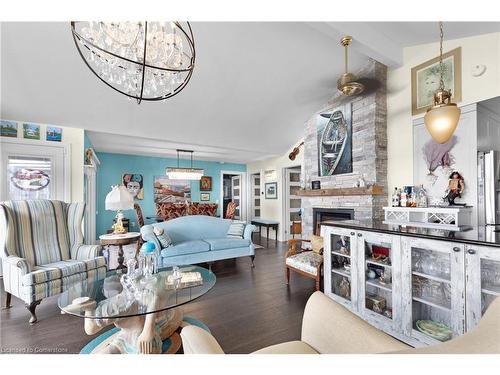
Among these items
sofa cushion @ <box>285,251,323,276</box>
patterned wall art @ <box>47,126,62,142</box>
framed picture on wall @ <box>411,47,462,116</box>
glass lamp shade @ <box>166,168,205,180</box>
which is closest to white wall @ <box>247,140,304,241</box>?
glass lamp shade @ <box>166,168,205,180</box>

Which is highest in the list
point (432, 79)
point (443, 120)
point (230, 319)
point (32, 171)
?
point (432, 79)

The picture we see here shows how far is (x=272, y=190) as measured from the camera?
6246mm

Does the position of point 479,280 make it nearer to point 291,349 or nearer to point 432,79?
point 291,349

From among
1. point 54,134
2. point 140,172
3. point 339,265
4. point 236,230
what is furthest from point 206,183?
point 339,265

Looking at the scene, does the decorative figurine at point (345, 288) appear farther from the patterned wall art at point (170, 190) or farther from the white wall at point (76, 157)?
the patterned wall art at point (170, 190)

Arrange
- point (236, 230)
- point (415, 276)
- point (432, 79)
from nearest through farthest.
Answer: point (415, 276), point (432, 79), point (236, 230)

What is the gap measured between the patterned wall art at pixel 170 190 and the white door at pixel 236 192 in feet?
5.33

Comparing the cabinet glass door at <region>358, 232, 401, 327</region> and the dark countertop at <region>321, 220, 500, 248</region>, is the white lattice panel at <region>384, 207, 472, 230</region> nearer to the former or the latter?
the dark countertop at <region>321, 220, 500, 248</region>

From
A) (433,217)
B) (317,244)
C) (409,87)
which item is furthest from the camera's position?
(317,244)

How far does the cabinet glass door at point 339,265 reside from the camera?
214 cm

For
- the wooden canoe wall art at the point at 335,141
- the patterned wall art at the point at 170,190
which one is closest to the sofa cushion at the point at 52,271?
the wooden canoe wall art at the point at 335,141

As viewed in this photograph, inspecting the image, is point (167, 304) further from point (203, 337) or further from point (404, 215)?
point (404, 215)

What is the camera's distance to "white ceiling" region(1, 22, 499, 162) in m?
2.30

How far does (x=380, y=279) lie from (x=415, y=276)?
298 millimetres
